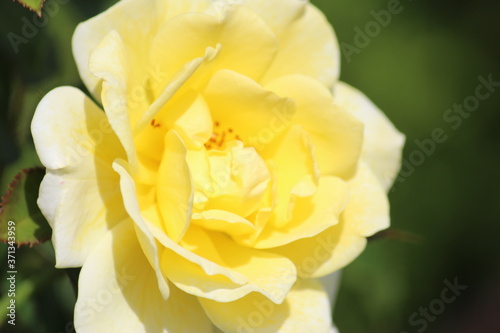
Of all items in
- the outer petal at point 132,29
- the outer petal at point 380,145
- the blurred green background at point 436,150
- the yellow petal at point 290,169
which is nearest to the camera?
the outer petal at point 132,29

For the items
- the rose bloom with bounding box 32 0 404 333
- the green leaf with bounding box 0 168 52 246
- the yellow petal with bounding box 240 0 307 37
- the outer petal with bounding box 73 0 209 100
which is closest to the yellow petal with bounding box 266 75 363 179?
the rose bloom with bounding box 32 0 404 333

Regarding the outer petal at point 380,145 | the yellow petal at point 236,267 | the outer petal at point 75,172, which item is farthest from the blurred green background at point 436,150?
the outer petal at point 75,172

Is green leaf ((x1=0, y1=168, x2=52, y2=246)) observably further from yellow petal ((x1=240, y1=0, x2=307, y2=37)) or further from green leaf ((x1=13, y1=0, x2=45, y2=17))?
yellow petal ((x1=240, y1=0, x2=307, y2=37))

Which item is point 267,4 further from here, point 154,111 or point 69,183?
point 69,183

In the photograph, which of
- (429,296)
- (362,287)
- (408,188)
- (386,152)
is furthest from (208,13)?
(429,296)

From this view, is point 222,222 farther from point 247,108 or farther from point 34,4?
point 34,4

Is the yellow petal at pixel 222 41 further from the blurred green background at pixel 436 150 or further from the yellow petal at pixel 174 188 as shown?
the blurred green background at pixel 436 150

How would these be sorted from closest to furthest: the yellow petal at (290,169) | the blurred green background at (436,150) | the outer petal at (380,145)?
the yellow petal at (290,169)
the outer petal at (380,145)
the blurred green background at (436,150)

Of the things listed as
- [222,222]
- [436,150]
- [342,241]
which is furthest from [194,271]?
[436,150]
